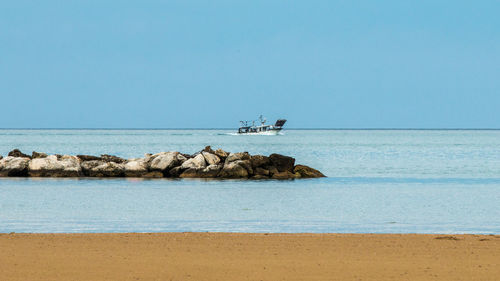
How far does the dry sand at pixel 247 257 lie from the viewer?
32.4 feet

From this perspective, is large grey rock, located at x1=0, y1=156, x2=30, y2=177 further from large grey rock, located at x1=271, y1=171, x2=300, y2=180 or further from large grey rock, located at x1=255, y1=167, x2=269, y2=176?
large grey rock, located at x1=271, y1=171, x2=300, y2=180

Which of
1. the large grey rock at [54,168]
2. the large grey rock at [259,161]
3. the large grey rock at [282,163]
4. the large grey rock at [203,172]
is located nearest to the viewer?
the large grey rock at [203,172]

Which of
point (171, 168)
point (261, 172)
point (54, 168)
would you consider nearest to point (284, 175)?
point (261, 172)

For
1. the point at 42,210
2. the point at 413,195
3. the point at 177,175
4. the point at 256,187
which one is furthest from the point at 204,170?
the point at 42,210

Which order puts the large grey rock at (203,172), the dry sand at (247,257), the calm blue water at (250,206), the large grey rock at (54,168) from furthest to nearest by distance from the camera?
the large grey rock at (54,168) < the large grey rock at (203,172) < the calm blue water at (250,206) < the dry sand at (247,257)

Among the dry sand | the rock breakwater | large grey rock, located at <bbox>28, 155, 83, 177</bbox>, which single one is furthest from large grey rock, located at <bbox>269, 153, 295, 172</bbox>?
the dry sand

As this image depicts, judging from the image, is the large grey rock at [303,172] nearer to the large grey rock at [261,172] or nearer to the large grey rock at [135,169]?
the large grey rock at [261,172]

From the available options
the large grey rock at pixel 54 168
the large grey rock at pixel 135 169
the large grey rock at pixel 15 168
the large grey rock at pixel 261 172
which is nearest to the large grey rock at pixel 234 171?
the large grey rock at pixel 261 172

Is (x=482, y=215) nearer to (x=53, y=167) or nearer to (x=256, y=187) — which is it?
(x=256, y=187)

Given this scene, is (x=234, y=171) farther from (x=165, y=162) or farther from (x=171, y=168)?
(x=165, y=162)

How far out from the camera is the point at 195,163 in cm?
3528

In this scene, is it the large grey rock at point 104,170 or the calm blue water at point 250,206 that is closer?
the calm blue water at point 250,206

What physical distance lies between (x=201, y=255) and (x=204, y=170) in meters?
23.2

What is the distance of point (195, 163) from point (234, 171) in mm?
2325
